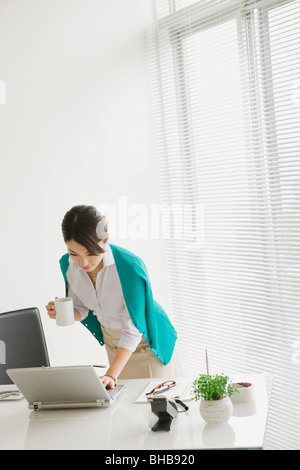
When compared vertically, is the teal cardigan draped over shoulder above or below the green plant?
above

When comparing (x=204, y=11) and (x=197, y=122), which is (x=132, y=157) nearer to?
(x=197, y=122)

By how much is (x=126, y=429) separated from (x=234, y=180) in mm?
1689

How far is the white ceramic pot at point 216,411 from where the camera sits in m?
1.54

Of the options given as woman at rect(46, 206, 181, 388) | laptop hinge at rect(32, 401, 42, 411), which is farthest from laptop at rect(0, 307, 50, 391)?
laptop hinge at rect(32, 401, 42, 411)

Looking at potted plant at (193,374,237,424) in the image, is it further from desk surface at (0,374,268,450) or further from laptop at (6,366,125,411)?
laptop at (6,366,125,411)

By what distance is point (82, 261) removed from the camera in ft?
6.84

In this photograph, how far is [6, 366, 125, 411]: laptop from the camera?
5.50 ft

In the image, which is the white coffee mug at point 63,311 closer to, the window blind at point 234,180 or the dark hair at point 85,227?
the dark hair at point 85,227

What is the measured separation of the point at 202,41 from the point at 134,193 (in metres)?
1.01

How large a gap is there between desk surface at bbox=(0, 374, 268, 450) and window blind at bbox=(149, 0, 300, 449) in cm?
102

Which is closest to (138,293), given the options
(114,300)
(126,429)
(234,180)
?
(114,300)

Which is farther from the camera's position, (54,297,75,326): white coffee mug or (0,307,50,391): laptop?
(0,307,50,391): laptop

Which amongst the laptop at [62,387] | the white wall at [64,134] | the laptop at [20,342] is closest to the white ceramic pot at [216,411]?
the laptop at [62,387]
